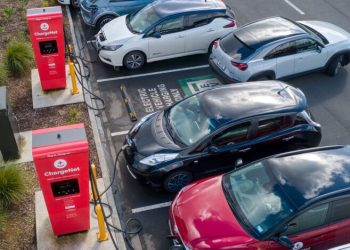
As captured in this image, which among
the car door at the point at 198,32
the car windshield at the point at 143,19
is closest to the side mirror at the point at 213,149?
the car door at the point at 198,32

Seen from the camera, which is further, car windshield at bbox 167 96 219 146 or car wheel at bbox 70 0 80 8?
car wheel at bbox 70 0 80 8

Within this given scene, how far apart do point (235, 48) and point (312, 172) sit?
16.8 feet

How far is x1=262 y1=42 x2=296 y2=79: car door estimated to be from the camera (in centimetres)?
1124

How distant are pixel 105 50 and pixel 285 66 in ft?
15.2

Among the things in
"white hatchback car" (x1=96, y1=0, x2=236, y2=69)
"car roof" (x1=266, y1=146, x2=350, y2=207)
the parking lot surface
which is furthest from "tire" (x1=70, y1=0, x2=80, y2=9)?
"car roof" (x1=266, y1=146, x2=350, y2=207)

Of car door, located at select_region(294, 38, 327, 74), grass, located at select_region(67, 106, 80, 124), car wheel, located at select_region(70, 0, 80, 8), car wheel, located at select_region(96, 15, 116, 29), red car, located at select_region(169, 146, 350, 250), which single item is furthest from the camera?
car wheel, located at select_region(70, 0, 80, 8)

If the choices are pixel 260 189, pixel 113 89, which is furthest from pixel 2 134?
pixel 260 189

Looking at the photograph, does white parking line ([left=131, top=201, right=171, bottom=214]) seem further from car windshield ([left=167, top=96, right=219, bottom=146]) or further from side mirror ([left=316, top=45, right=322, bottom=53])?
side mirror ([left=316, top=45, right=322, bottom=53])

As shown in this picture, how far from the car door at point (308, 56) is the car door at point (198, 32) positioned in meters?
2.41

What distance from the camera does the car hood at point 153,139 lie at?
8574 mm

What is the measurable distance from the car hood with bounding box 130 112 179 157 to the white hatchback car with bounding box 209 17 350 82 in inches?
115

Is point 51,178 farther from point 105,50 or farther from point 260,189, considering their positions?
point 105,50

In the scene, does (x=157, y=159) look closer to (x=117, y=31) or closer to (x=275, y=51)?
(x=275, y=51)

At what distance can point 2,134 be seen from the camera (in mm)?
8961
